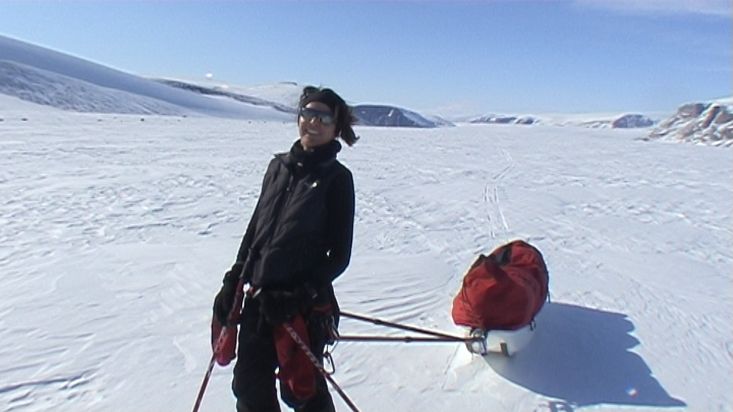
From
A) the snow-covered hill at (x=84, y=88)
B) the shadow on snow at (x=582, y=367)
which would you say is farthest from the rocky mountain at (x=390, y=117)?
the shadow on snow at (x=582, y=367)

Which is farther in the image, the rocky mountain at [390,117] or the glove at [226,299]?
the rocky mountain at [390,117]

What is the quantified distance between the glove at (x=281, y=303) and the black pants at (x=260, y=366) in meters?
0.09

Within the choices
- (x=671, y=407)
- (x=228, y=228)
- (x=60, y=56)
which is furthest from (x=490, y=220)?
(x=60, y=56)

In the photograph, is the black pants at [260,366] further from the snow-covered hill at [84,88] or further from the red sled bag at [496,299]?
the snow-covered hill at [84,88]

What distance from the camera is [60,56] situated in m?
84.2

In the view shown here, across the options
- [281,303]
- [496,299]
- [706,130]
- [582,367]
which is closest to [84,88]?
[706,130]

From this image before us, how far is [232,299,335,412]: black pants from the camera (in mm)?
2340

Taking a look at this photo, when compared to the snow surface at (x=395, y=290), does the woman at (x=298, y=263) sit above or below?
above

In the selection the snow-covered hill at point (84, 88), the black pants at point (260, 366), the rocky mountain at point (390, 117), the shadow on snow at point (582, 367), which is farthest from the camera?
the rocky mountain at point (390, 117)

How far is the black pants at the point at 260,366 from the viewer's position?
234 cm

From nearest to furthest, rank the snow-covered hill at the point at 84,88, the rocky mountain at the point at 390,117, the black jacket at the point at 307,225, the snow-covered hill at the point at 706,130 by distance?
the black jacket at the point at 307,225 < the snow-covered hill at the point at 706,130 < the snow-covered hill at the point at 84,88 < the rocky mountain at the point at 390,117

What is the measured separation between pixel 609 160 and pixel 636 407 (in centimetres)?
1676

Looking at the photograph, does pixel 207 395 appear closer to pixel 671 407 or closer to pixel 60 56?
pixel 671 407

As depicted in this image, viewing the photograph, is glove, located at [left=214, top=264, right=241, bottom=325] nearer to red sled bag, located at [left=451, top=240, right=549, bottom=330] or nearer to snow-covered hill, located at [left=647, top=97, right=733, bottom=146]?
red sled bag, located at [left=451, top=240, right=549, bottom=330]
